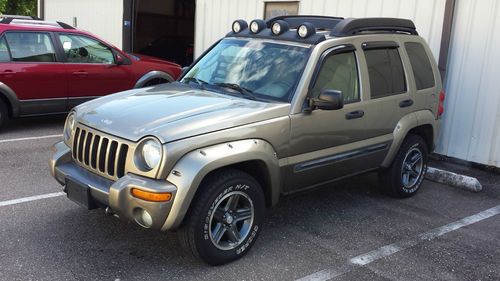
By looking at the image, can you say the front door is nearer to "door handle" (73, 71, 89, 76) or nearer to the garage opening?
"door handle" (73, 71, 89, 76)

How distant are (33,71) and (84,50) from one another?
95 cm

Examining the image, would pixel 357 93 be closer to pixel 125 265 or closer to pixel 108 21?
pixel 125 265

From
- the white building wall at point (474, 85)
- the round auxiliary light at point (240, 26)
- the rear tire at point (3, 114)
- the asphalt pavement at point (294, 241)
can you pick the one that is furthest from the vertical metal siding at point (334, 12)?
the rear tire at point (3, 114)

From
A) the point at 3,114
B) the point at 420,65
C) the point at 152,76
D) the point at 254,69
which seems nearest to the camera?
the point at 254,69

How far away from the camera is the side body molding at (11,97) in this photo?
7520mm

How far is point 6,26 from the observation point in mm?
7633

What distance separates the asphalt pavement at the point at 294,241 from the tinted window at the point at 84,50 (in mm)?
2841

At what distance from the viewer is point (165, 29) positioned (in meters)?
19.8

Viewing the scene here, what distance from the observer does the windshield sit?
14.4ft

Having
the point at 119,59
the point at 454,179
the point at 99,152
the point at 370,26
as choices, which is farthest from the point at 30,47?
the point at 454,179

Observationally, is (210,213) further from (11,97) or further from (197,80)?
(11,97)

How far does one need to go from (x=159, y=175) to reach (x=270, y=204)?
112 cm

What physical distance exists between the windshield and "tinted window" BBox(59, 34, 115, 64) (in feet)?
12.7

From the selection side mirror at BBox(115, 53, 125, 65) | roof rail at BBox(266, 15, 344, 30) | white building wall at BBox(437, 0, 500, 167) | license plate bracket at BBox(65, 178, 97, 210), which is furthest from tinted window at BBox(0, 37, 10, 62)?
white building wall at BBox(437, 0, 500, 167)
